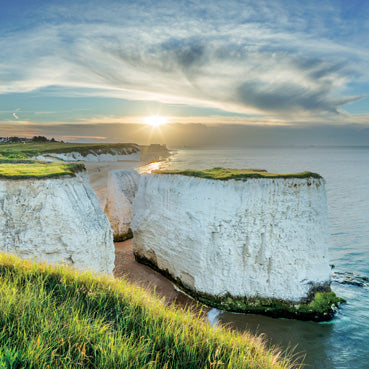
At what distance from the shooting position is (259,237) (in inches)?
502

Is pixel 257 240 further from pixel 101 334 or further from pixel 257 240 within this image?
pixel 101 334

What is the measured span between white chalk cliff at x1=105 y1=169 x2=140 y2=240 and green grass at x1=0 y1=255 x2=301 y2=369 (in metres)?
15.4

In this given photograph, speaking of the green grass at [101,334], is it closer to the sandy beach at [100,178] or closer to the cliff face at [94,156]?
the sandy beach at [100,178]

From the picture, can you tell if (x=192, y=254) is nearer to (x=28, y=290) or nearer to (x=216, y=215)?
(x=216, y=215)

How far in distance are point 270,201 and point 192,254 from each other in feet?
14.9

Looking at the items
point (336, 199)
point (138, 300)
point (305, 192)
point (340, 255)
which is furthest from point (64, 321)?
point (336, 199)

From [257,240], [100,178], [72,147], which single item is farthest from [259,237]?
[72,147]

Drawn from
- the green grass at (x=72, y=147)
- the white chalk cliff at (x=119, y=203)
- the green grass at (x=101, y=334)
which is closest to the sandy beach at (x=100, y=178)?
the white chalk cliff at (x=119, y=203)

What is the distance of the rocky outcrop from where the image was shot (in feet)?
41.6

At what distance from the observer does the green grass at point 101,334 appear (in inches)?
133

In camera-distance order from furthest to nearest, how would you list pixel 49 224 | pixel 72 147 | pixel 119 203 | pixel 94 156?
pixel 94 156, pixel 72 147, pixel 119 203, pixel 49 224

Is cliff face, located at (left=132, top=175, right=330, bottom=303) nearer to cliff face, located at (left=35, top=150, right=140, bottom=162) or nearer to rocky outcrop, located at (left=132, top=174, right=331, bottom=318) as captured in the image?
rocky outcrop, located at (left=132, top=174, right=331, bottom=318)

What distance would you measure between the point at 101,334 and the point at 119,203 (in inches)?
671

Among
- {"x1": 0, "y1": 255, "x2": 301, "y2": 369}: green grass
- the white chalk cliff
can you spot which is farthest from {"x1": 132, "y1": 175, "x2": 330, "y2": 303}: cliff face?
the white chalk cliff
